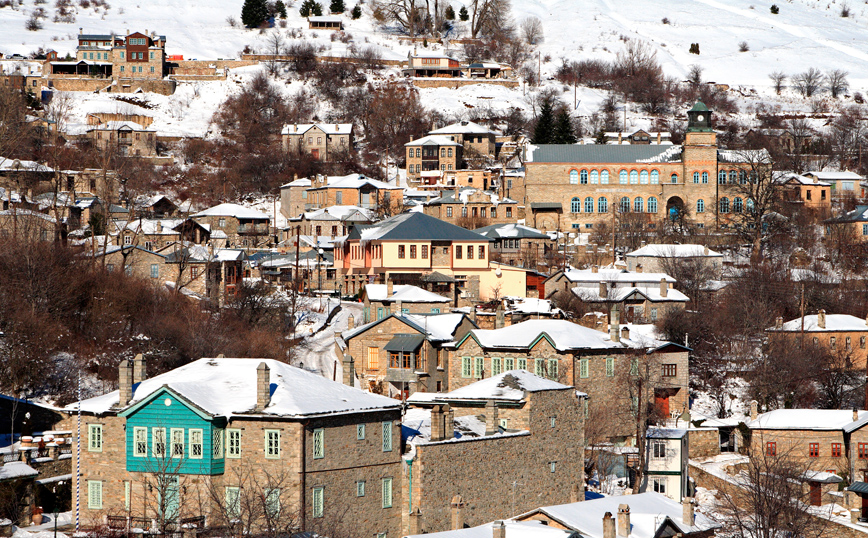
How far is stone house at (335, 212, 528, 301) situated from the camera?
69.2 meters

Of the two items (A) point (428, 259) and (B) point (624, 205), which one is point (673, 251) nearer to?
(A) point (428, 259)

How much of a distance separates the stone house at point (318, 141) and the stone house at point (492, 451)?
69251 mm

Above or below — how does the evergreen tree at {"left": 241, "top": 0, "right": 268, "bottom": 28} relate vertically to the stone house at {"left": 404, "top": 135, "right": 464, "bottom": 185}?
above

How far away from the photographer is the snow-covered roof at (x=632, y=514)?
33.7 m

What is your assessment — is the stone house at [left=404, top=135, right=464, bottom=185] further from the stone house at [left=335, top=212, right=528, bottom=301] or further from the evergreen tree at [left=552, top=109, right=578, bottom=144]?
the stone house at [left=335, top=212, right=528, bottom=301]

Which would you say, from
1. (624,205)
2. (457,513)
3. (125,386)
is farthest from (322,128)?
(457,513)

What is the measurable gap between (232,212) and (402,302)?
31.6 m

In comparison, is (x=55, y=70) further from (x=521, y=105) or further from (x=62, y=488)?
(x=62, y=488)

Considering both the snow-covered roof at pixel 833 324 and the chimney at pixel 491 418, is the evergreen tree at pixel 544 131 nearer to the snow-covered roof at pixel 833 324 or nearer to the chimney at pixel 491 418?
the snow-covered roof at pixel 833 324

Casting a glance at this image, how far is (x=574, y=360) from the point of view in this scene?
48.6 meters

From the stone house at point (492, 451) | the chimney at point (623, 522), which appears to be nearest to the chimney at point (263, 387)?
the stone house at point (492, 451)

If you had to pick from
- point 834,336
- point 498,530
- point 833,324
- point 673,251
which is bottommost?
point 498,530

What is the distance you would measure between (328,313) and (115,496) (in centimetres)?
3061

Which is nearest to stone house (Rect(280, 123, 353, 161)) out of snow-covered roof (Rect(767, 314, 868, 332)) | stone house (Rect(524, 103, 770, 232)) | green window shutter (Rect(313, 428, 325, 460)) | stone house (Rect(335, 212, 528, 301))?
stone house (Rect(524, 103, 770, 232))
